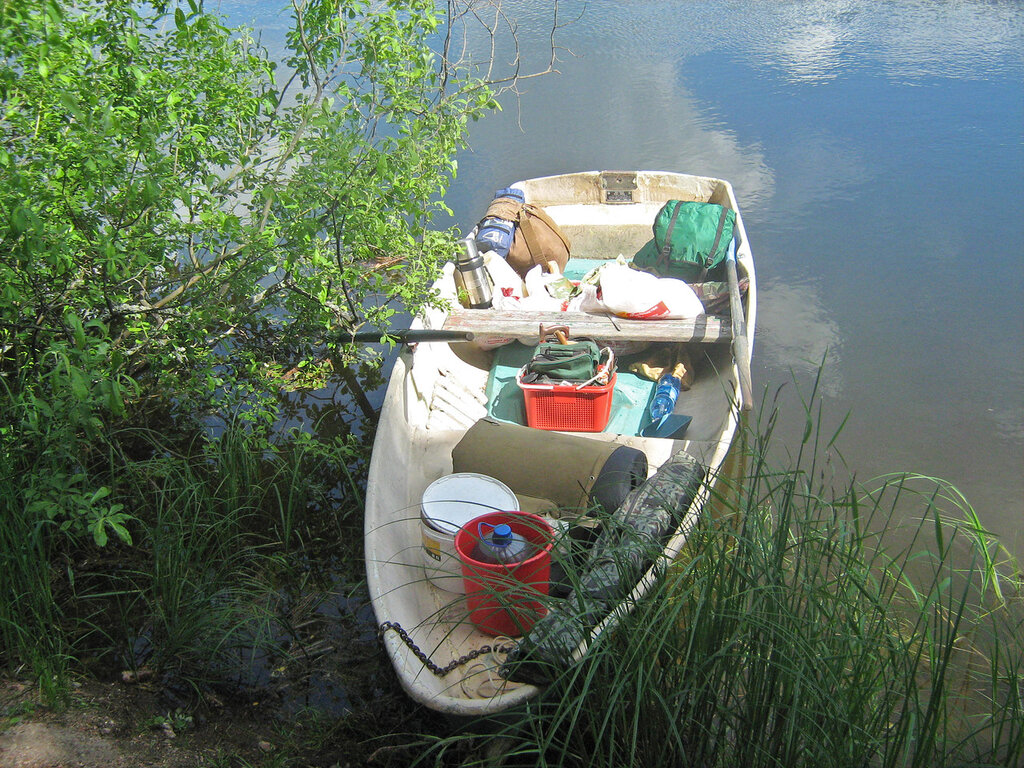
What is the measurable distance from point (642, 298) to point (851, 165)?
5.51 m

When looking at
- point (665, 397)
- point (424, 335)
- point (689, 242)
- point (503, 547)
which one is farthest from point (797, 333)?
point (503, 547)

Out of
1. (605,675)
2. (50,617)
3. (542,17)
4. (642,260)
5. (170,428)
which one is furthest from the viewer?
(542,17)

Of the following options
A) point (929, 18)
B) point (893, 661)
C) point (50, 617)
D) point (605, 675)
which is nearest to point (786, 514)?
point (893, 661)

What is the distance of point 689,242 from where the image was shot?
512cm

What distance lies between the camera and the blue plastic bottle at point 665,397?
4.17 m

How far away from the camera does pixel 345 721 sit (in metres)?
2.69

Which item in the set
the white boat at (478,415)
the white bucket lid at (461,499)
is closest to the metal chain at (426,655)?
the white boat at (478,415)

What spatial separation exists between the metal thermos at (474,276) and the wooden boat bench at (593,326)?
317 mm

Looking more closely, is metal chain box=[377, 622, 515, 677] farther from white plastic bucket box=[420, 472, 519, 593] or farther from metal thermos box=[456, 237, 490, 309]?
metal thermos box=[456, 237, 490, 309]

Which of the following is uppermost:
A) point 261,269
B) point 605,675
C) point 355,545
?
point 261,269

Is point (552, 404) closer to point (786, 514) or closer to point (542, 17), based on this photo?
point (786, 514)

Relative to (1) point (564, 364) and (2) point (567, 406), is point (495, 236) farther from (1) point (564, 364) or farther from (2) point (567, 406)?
(2) point (567, 406)

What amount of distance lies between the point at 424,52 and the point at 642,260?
2.22 metres

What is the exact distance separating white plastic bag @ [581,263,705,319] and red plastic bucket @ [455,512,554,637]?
2.02 metres
